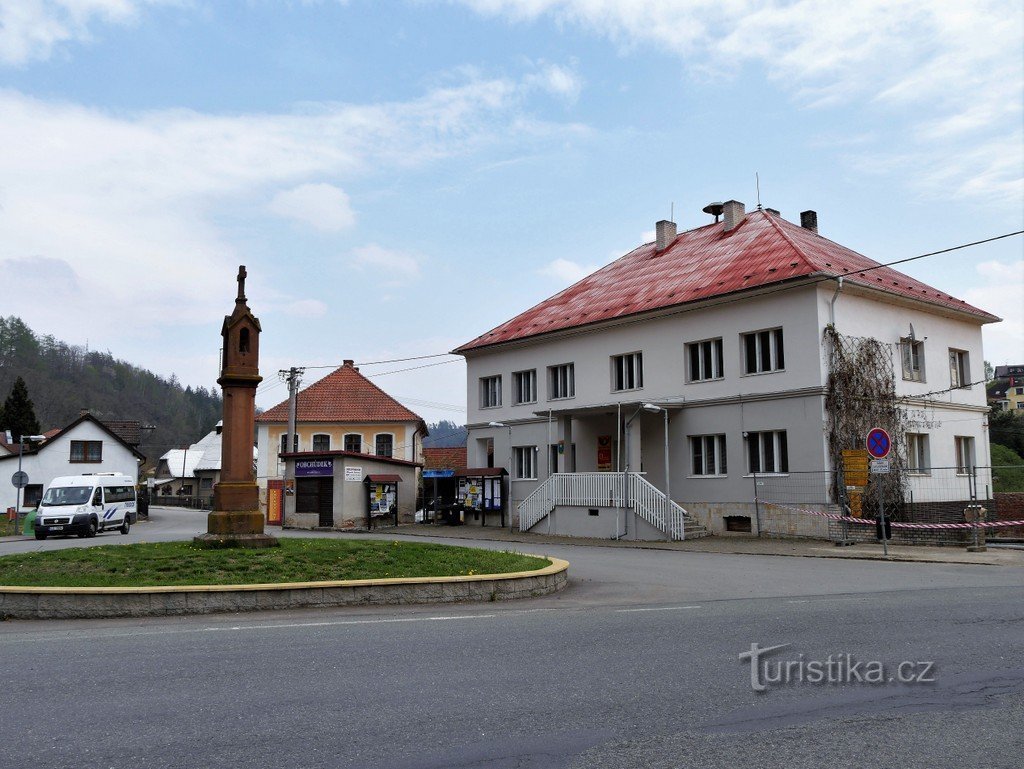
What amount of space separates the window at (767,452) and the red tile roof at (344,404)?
102 feet

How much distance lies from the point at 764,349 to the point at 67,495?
2652 centimetres

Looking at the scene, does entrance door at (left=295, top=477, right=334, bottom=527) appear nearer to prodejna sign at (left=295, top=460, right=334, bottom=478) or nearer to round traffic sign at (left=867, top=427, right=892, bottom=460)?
prodejna sign at (left=295, top=460, right=334, bottom=478)

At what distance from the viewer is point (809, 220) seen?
36.1m

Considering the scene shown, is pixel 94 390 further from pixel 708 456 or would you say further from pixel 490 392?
pixel 708 456

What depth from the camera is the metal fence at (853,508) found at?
2388 centimetres

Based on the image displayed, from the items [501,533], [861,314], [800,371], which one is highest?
[861,314]

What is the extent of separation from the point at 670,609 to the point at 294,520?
98.8 ft

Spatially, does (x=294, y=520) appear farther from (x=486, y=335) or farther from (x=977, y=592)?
(x=977, y=592)

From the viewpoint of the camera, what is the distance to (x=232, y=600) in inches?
437

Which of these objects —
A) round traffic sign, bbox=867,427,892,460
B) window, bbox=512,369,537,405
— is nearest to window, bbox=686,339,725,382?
window, bbox=512,369,537,405

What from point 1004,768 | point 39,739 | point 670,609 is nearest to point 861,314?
point 670,609

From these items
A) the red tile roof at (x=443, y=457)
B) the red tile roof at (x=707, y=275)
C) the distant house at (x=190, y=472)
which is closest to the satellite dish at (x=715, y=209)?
the red tile roof at (x=707, y=275)

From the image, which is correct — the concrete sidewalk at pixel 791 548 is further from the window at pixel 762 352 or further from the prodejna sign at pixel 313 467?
the prodejna sign at pixel 313 467

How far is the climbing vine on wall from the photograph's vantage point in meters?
25.5
